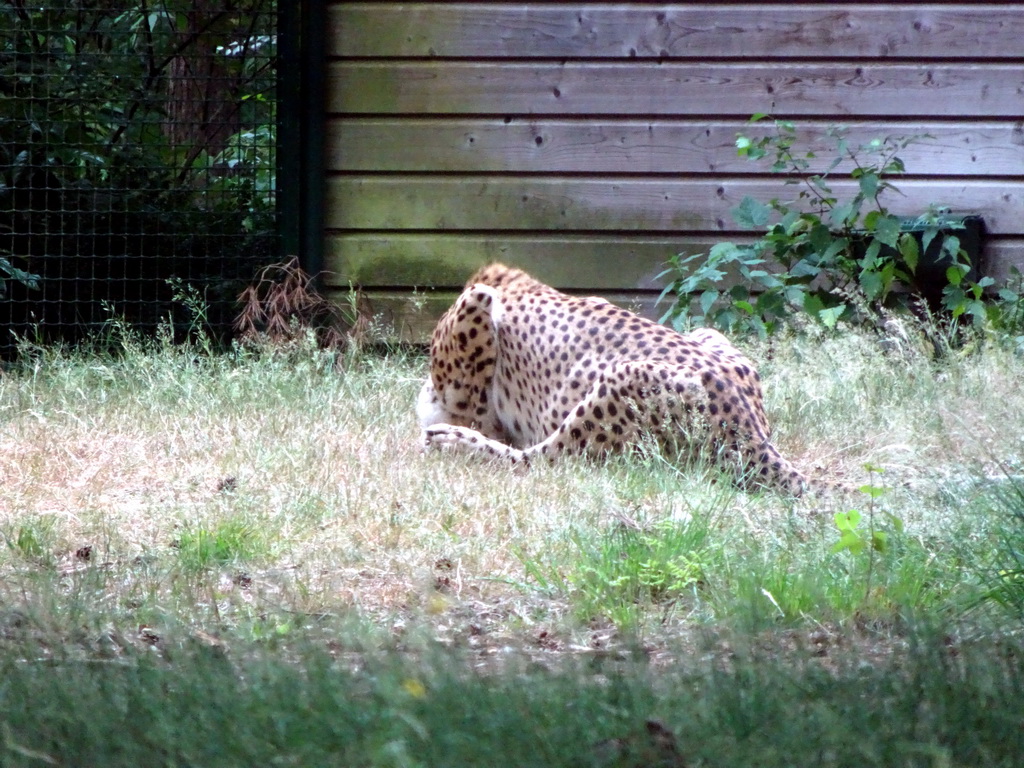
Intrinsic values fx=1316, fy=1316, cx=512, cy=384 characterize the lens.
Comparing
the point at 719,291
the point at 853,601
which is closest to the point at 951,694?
the point at 853,601

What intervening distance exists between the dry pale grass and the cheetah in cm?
14

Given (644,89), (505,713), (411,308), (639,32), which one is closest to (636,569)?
(505,713)

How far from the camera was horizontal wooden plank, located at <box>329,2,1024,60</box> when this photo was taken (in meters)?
7.02

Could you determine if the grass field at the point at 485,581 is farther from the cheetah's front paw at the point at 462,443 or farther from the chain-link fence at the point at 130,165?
the chain-link fence at the point at 130,165

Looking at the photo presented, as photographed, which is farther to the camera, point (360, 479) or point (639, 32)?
point (639, 32)

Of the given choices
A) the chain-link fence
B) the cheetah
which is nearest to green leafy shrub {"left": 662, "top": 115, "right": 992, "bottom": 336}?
the cheetah

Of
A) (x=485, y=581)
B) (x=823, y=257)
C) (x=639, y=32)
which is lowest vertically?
(x=485, y=581)

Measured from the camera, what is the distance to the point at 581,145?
709 centimetres

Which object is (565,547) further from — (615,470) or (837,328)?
(837,328)

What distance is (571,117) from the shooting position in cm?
709

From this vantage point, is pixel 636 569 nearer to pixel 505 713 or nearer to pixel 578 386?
pixel 505 713

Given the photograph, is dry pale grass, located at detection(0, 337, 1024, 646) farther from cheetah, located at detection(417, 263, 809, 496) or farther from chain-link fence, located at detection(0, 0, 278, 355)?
chain-link fence, located at detection(0, 0, 278, 355)

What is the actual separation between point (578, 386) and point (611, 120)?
2.89 metres

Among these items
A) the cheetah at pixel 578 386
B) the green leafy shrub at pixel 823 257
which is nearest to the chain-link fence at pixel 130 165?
the cheetah at pixel 578 386
